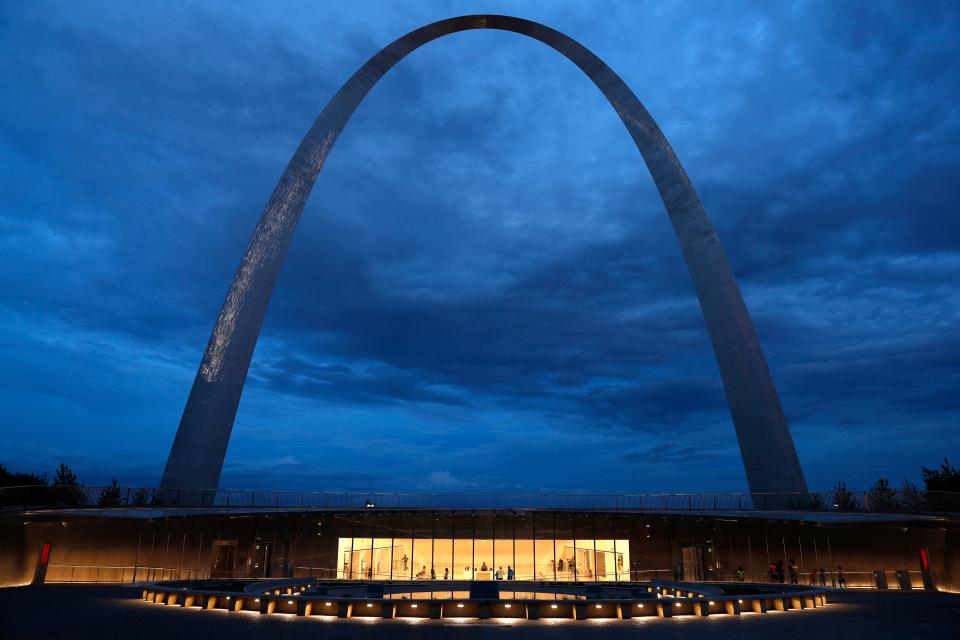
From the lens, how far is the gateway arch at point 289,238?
114 ft

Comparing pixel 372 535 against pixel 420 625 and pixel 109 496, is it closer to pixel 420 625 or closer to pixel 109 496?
pixel 109 496

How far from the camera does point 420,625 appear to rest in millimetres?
15727

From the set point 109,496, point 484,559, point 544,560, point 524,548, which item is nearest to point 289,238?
point 109,496

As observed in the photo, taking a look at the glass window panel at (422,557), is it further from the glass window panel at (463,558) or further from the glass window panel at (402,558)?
the glass window panel at (463,558)

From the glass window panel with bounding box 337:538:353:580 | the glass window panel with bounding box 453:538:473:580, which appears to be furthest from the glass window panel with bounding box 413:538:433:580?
the glass window panel with bounding box 337:538:353:580

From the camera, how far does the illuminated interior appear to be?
33969 millimetres

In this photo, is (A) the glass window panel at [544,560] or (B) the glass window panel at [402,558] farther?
(A) the glass window panel at [544,560]

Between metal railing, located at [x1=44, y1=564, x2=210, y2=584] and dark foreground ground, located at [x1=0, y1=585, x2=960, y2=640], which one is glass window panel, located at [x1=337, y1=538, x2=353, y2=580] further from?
dark foreground ground, located at [x1=0, y1=585, x2=960, y2=640]

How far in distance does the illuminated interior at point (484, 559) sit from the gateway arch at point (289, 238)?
334 inches

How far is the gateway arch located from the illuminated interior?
8.48 m

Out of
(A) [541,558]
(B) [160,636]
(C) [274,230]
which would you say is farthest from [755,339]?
(B) [160,636]

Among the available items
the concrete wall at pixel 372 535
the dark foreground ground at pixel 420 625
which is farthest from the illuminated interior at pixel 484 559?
the dark foreground ground at pixel 420 625

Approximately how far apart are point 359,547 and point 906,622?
2472 centimetres

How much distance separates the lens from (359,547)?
3412 centimetres
